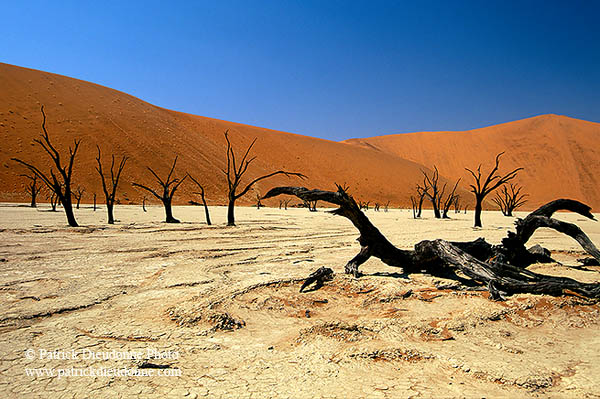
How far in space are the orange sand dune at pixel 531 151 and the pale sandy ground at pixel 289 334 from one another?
63899 millimetres

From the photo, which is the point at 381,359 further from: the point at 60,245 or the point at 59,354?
the point at 60,245

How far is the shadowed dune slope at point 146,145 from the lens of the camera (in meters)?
36.3

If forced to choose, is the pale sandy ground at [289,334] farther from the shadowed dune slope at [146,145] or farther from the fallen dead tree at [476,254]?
the shadowed dune slope at [146,145]

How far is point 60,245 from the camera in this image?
738 cm

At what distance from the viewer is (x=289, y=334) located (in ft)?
9.55

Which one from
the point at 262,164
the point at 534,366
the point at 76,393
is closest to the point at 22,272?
the point at 76,393

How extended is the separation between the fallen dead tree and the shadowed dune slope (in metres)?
34.7

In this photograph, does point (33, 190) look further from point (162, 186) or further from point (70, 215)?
point (70, 215)

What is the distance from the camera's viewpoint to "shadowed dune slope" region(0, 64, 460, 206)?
36344mm

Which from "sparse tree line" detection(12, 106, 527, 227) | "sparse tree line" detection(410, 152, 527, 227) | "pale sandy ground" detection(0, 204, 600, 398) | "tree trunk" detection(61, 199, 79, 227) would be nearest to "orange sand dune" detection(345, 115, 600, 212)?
"sparse tree line" detection(410, 152, 527, 227)

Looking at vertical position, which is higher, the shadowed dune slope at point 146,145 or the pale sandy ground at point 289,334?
the shadowed dune slope at point 146,145

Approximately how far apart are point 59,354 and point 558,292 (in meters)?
4.97

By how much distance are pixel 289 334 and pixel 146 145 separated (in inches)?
1868

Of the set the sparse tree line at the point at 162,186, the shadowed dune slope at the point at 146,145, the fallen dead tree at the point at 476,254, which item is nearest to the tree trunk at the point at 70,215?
the sparse tree line at the point at 162,186
